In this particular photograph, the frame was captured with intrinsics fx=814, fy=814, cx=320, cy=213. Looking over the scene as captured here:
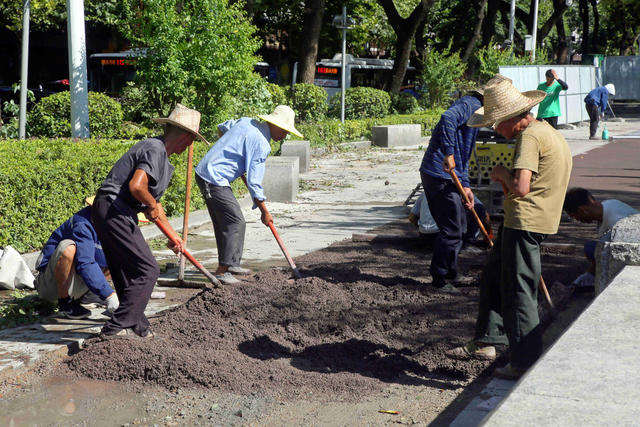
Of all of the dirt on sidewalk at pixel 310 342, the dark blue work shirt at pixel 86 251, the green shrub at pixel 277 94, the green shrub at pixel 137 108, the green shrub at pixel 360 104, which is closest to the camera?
the dirt on sidewalk at pixel 310 342

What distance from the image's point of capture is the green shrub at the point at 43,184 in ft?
25.0

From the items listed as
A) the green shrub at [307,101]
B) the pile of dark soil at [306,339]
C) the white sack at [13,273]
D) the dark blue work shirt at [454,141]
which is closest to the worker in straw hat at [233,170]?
the pile of dark soil at [306,339]

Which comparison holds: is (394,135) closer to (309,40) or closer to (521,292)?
(309,40)

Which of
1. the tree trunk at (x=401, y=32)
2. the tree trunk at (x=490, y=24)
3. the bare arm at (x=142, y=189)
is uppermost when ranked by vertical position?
the tree trunk at (x=490, y=24)

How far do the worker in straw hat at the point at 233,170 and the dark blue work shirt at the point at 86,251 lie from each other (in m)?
1.45

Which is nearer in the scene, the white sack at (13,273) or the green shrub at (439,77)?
the white sack at (13,273)

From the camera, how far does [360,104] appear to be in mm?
26797

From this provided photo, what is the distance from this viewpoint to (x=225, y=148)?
7.26m

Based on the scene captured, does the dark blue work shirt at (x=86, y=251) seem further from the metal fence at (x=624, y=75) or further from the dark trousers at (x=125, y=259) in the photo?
the metal fence at (x=624, y=75)

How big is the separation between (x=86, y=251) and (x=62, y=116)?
974cm

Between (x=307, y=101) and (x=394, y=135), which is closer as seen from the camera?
(x=394, y=135)

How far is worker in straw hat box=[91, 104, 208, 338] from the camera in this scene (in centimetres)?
530

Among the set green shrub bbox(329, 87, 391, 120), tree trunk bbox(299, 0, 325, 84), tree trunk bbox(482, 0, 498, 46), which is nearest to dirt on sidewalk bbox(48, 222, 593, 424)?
tree trunk bbox(299, 0, 325, 84)

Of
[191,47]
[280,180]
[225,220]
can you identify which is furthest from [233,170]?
[191,47]
